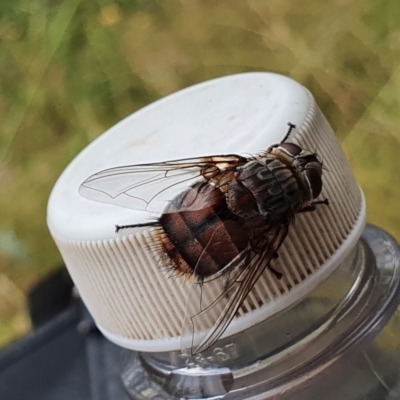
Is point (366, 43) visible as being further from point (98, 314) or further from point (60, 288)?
point (60, 288)

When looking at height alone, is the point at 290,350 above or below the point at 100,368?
above

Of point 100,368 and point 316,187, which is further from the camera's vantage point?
point 100,368

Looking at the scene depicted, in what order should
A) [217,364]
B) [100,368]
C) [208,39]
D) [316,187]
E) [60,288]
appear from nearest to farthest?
[316,187]
[217,364]
[100,368]
[208,39]
[60,288]

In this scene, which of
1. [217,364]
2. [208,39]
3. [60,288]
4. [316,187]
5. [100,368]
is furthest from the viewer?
[60,288]

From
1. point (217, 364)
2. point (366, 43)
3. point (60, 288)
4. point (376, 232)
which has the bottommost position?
point (60, 288)

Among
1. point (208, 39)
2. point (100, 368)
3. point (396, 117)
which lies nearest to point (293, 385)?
point (100, 368)

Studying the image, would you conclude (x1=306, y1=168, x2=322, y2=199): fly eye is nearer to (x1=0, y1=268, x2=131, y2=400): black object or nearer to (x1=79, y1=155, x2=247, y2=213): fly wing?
(x1=79, y1=155, x2=247, y2=213): fly wing

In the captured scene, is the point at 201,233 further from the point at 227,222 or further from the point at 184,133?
the point at 184,133
